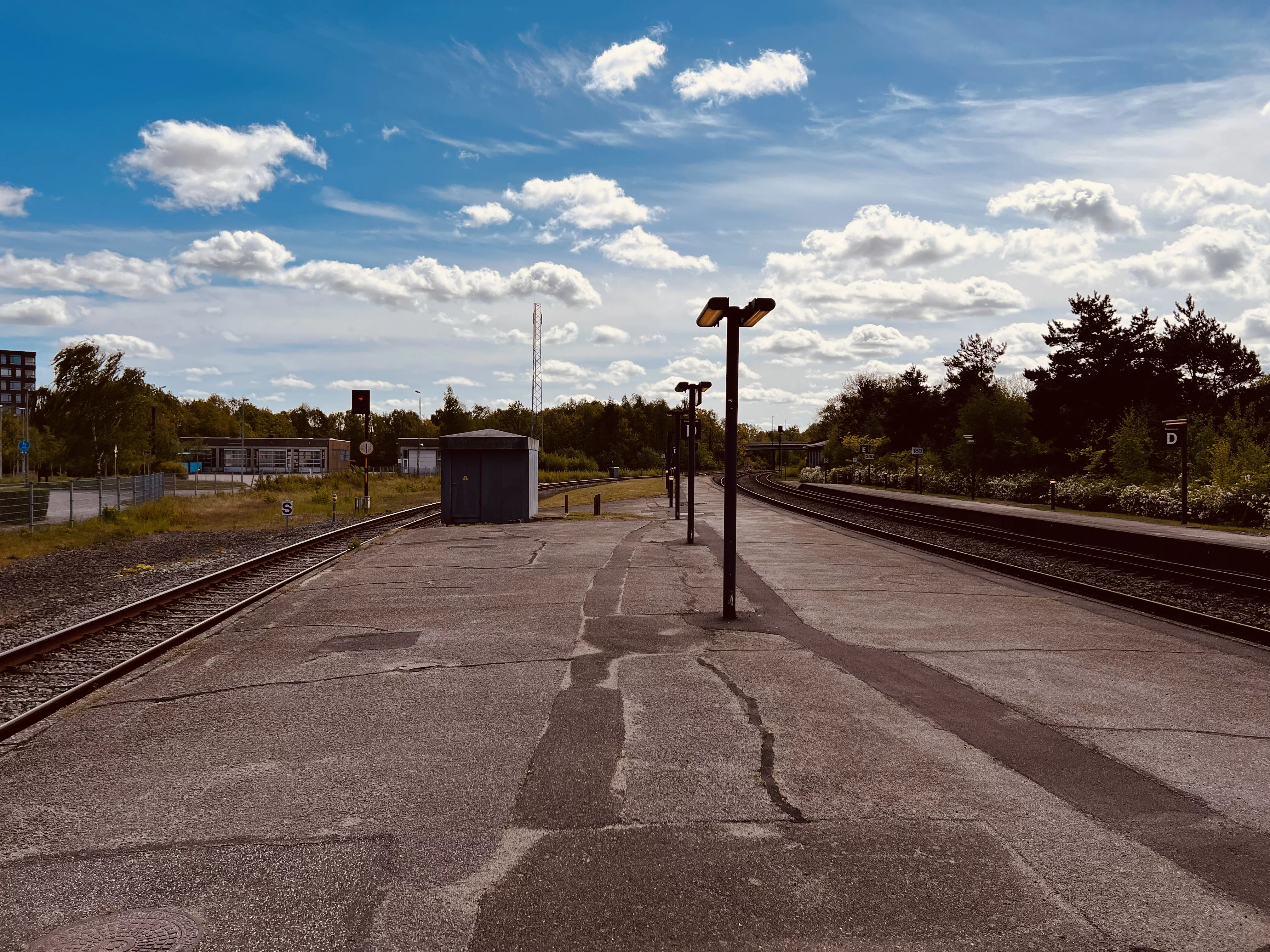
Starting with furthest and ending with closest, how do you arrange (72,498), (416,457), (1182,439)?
1. (416,457)
2. (1182,439)
3. (72,498)

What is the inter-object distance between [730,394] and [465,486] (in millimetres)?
18670

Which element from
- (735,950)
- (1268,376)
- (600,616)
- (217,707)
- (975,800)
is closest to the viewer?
(735,950)

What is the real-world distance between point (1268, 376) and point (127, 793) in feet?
170

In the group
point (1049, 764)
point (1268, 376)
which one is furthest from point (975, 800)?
point (1268, 376)

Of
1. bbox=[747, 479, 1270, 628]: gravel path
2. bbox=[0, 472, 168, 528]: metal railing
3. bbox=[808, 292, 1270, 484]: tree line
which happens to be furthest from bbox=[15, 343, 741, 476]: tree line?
bbox=[808, 292, 1270, 484]: tree line

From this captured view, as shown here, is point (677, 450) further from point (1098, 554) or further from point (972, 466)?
point (972, 466)

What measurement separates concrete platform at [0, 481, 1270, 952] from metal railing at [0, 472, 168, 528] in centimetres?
2067

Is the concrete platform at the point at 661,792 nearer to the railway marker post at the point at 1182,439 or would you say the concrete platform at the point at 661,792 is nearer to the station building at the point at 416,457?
the railway marker post at the point at 1182,439

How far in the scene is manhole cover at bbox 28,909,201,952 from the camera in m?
3.73

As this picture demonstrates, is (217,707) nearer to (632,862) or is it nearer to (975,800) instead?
(632,862)

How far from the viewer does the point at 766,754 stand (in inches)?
242

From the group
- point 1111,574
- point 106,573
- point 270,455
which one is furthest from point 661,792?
point 270,455

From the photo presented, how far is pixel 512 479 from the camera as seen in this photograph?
94.4 feet

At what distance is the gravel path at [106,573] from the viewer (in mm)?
12602
